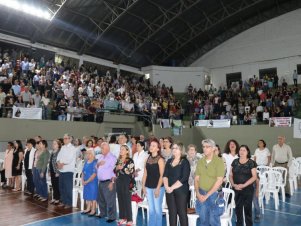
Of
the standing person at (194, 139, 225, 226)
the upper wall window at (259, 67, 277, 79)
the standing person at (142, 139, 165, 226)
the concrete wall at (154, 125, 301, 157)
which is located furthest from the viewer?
the upper wall window at (259, 67, 277, 79)

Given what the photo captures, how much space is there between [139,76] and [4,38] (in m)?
10.8

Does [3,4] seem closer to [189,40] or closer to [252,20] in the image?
[189,40]

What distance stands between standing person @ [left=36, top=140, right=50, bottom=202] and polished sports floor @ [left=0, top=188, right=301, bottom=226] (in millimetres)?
250

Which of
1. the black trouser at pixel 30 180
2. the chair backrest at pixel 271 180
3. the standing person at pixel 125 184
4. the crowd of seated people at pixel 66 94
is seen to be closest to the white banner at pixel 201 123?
the crowd of seated people at pixel 66 94

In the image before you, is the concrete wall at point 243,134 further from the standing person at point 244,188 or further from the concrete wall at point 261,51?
the standing person at point 244,188

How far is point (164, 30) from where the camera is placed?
21.9 meters

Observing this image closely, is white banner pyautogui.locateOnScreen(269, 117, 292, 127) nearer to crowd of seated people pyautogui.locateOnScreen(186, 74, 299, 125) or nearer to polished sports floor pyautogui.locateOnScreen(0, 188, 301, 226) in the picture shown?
crowd of seated people pyautogui.locateOnScreen(186, 74, 299, 125)

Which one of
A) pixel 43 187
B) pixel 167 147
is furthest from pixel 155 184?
pixel 43 187

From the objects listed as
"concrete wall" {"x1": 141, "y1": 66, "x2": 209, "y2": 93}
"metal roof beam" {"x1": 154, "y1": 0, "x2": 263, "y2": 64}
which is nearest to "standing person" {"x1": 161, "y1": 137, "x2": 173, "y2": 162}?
"metal roof beam" {"x1": 154, "y1": 0, "x2": 263, "y2": 64}

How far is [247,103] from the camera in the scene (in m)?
17.8

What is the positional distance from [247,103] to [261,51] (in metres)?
7.61

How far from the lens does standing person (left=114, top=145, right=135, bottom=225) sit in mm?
5051

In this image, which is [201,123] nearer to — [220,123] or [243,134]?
[220,123]

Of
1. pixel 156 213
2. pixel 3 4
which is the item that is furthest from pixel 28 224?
pixel 3 4
